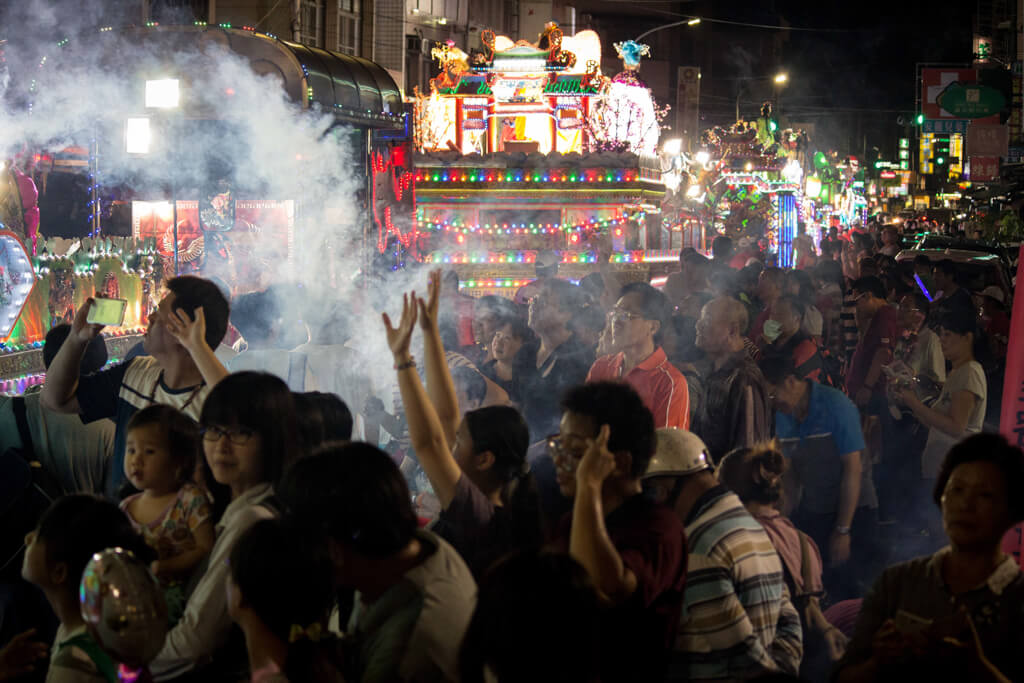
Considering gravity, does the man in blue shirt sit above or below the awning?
below

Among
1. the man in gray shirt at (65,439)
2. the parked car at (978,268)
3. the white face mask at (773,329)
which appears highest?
the parked car at (978,268)

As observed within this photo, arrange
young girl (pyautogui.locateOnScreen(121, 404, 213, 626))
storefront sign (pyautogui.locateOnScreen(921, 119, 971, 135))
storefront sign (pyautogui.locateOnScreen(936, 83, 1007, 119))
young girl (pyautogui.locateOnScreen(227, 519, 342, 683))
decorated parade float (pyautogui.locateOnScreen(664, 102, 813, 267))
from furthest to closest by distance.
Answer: decorated parade float (pyautogui.locateOnScreen(664, 102, 813, 267))
storefront sign (pyautogui.locateOnScreen(921, 119, 971, 135))
storefront sign (pyautogui.locateOnScreen(936, 83, 1007, 119))
young girl (pyautogui.locateOnScreen(121, 404, 213, 626))
young girl (pyautogui.locateOnScreen(227, 519, 342, 683))

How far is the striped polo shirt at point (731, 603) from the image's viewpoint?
303 centimetres

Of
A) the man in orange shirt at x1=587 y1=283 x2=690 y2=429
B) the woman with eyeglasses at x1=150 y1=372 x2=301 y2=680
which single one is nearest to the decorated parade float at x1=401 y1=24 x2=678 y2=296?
the man in orange shirt at x1=587 y1=283 x2=690 y2=429

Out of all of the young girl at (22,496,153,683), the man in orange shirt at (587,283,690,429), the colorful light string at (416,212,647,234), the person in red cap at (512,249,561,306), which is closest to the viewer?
the young girl at (22,496,153,683)

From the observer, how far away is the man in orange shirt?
16.4 ft

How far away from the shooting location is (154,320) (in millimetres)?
4211

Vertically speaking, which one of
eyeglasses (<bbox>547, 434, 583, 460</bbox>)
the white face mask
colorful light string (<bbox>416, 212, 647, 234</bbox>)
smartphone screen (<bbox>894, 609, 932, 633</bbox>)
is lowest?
smartphone screen (<bbox>894, 609, 932, 633</bbox>)

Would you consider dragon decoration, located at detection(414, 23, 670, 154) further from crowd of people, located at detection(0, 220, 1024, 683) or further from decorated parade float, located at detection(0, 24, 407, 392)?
crowd of people, located at detection(0, 220, 1024, 683)

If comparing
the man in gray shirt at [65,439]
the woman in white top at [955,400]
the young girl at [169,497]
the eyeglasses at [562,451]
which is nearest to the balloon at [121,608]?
the young girl at [169,497]

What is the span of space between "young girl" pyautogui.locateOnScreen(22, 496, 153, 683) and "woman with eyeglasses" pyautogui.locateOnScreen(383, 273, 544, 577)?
952mm

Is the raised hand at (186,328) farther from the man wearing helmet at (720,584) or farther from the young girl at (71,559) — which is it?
the man wearing helmet at (720,584)

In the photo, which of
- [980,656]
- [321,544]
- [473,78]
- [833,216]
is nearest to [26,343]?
[321,544]

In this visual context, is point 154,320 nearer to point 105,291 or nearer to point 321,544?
point 321,544
